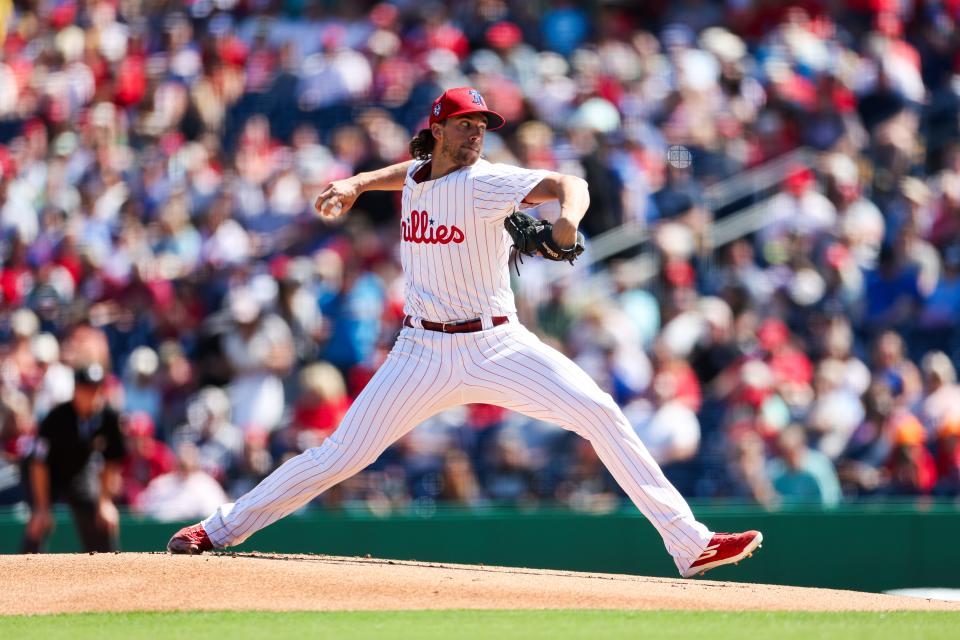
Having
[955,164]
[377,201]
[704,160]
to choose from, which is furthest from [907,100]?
[377,201]

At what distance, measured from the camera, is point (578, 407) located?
6.40 meters

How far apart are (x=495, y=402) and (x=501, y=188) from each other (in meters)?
0.88

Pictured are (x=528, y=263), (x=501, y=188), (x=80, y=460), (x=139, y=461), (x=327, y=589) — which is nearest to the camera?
(x=501, y=188)

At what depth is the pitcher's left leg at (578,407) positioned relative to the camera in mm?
6402

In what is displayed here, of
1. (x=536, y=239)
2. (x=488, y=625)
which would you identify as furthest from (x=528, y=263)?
(x=488, y=625)

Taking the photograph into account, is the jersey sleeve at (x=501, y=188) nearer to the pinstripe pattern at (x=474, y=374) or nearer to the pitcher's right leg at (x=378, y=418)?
the pinstripe pattern at (x=474, y=374)

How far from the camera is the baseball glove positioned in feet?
19.7

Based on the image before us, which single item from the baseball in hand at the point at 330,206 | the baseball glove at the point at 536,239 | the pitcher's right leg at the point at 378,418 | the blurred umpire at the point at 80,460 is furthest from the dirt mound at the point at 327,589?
the blurred umpire at the point at 80,460

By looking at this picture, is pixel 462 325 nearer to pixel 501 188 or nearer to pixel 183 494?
pixel 501 188

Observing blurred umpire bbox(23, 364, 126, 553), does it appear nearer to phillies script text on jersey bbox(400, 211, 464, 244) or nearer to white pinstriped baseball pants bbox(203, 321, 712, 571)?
white pinstriped baseball pants bbox(203, 321, 712, 571)

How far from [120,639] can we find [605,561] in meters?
4.52

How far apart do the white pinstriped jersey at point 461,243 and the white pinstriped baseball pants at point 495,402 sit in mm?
120

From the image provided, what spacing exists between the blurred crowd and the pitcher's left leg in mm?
3897

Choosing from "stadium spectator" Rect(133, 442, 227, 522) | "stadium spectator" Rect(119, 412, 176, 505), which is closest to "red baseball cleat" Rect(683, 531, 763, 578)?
"stadium spectator" Rect(133, 442, 227, 522)
